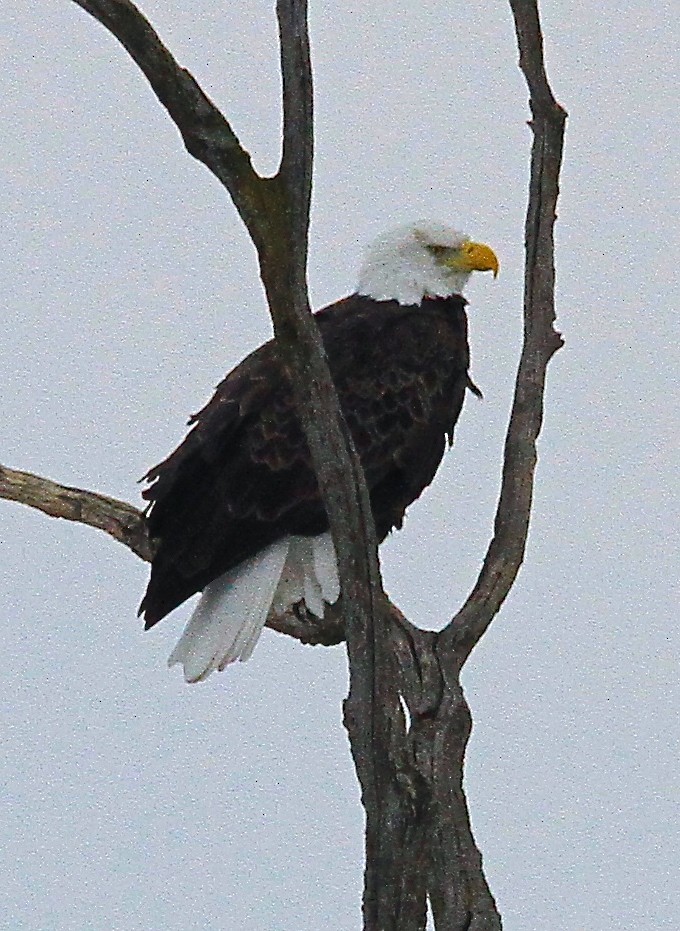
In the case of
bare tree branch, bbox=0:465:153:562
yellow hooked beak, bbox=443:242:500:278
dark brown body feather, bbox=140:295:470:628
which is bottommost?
bare tree branch, bbox=0:465:153:562

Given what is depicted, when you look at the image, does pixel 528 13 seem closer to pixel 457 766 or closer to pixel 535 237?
pixel 535 237

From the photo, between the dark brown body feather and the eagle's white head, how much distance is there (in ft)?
0.25

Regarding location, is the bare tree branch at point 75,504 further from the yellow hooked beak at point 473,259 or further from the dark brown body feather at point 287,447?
the yellow hooked beak at point 473,259

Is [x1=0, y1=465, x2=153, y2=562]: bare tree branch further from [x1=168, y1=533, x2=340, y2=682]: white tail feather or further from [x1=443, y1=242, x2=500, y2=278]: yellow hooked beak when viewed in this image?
[x1=443, y1=242, x2=500, y2=278]: yellow hooked beak

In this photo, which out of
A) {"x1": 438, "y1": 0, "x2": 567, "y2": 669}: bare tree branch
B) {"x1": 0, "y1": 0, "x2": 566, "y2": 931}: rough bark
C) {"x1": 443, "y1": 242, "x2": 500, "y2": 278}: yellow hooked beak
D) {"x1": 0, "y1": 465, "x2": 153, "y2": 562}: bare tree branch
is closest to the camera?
{"x1": 0, "y1": 0, "x2": 566, "y2": 931}: rough bark

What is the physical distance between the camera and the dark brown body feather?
4.53 metres

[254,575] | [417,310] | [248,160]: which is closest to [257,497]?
[254,575]

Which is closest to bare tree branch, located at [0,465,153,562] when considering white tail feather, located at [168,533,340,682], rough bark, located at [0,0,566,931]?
rough bark, located at [0,0,566,931]

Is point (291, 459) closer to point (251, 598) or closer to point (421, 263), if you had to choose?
point (251, 598)

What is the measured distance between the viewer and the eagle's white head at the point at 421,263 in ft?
16.9

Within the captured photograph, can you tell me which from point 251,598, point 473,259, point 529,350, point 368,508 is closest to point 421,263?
point 473,259

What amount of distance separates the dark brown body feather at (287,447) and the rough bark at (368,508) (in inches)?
10.5

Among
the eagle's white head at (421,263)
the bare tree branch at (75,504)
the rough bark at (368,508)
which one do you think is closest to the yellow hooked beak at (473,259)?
the eagle's white head at (421,263)

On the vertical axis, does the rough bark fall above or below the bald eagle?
below
